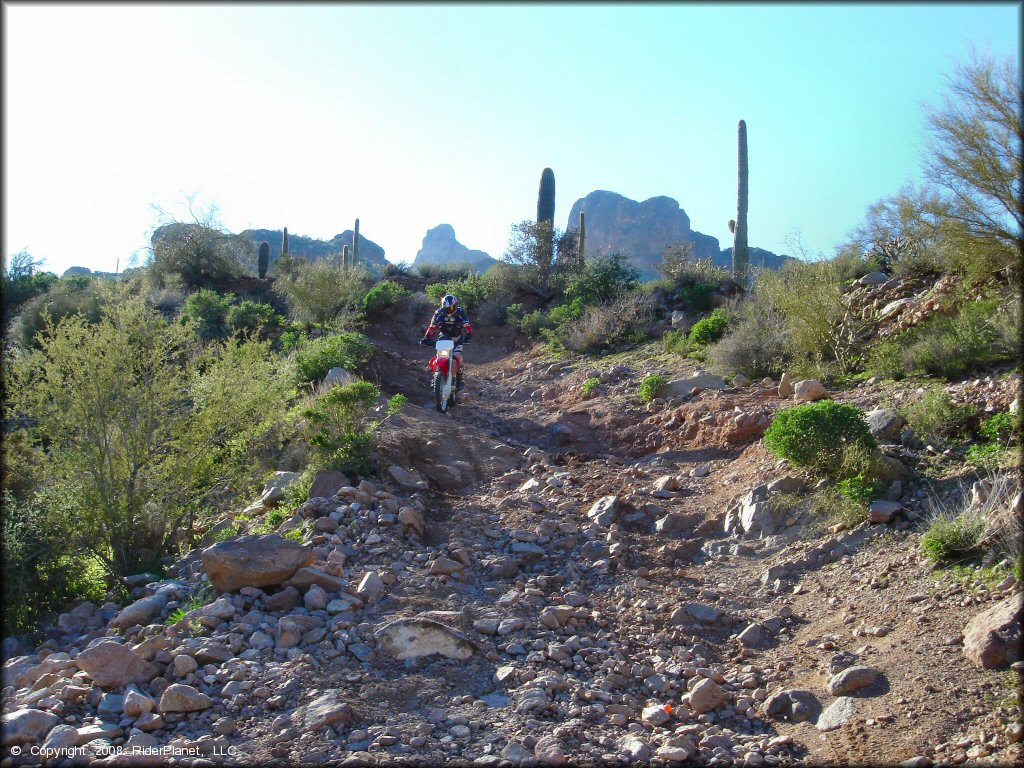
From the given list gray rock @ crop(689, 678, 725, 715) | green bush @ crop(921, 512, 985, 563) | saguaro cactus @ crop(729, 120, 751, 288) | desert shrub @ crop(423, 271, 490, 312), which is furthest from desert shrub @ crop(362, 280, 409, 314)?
gray rock @ crop(689, 678, 725, 715)

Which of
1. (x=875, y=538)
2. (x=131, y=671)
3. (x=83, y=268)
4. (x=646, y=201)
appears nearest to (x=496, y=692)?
(x=131, y=671)

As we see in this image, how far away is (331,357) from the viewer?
452 inches

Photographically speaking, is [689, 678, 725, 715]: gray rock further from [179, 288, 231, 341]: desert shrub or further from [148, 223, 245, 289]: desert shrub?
[148, 223, 245, 289]: desert shrub

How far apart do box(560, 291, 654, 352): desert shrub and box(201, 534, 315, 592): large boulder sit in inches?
400

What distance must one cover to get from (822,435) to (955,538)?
1.56 metres

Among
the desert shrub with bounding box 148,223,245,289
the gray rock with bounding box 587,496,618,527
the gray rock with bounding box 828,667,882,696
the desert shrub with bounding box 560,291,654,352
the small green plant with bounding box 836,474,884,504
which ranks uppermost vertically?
the desert shrub with bounding box 148,223,245,289

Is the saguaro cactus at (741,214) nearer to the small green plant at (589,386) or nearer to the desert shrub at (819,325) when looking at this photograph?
the desert shrub at (819,325)

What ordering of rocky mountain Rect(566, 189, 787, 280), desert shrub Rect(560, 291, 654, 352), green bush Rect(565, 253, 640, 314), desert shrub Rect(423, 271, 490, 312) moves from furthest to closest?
rocky mountain Rect(566, 189, 787, 280) → desert shrub Rect(423, 271, 490, 312) → green bush Rect(565, 253, 640, 314) → desert shrub Rect(560, 291, 654, 352)

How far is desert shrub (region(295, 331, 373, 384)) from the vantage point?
1129cm

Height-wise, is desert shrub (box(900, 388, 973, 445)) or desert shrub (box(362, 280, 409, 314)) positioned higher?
desert shrub (box(362, 280, 409, 314))

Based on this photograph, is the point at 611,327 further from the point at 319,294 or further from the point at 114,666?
the point at 114,666

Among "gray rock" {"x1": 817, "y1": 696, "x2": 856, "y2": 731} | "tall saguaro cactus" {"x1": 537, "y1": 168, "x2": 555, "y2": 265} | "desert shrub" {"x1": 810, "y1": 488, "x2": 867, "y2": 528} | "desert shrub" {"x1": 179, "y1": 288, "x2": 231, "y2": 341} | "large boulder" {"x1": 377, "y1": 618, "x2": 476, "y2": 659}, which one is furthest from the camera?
"tall saguaro cactus" {"x1": 537, "y1": 168, "x2": 555, "y2": 265}

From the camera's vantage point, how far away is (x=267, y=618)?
16.6 ft

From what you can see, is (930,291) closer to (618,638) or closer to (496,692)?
(618,638)
